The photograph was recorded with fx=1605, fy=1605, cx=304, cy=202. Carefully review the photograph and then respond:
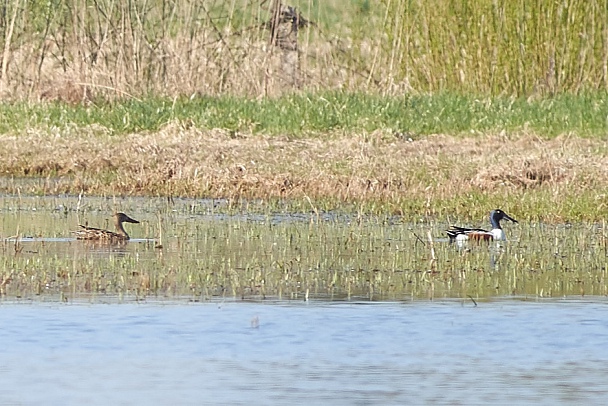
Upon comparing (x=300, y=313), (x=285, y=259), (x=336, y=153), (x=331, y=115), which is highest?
(x=331, y=115)

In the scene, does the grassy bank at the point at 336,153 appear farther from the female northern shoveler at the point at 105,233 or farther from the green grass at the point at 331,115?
the female northern shoveler at the point at 105,233

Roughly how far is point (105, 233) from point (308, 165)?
3978mm

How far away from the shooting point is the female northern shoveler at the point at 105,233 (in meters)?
11.6

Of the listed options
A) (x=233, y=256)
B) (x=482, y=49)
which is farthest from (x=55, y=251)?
(x=482, y=49)

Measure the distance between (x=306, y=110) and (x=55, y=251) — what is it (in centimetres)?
714

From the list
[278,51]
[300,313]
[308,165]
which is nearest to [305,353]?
[300,313]

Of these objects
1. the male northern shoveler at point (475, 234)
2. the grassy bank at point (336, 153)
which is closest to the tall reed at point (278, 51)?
the grassy bank at point (336, 153)

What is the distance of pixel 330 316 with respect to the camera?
8.87 meters

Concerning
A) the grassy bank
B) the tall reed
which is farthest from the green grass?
the tall reed

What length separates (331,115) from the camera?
1772 cm

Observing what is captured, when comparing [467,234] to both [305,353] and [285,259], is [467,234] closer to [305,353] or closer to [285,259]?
[285,259]

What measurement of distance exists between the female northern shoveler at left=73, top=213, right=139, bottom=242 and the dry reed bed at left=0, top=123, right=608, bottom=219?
2.52m

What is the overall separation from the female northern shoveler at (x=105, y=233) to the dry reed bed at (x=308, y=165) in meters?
2.52

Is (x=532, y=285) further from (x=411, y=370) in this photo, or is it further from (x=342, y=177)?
(x=342, y=177)
